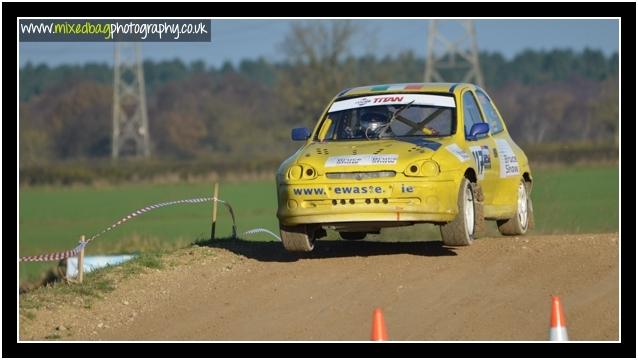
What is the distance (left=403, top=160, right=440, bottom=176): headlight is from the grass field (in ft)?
18.3

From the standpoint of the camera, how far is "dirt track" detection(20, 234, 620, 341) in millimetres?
11211

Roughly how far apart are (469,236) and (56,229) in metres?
30.5

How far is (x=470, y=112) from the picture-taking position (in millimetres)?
14898

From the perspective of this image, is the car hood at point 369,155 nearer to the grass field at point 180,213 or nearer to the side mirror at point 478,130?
the side mirror at point 478,130

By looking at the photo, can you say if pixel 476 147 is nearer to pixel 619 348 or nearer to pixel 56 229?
pixel 619 348

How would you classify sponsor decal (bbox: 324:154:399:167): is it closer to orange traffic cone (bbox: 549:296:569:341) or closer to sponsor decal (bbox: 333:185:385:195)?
sponsor decal (bbox: 333:185:385:195)

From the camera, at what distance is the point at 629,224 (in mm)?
14070

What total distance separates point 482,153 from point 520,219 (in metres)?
1.87

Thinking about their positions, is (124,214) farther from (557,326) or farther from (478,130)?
(557,326)

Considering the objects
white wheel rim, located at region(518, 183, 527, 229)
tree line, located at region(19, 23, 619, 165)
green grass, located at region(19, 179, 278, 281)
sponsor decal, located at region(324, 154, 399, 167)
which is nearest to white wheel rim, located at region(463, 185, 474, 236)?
sponsor decal, located at region(324, 154, 399, 167)

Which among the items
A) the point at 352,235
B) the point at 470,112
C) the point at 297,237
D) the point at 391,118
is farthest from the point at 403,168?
the point at 352,235

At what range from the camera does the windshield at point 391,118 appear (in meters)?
14.4

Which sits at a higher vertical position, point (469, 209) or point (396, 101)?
point (396, 101)

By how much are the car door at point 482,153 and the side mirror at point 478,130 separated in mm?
58
